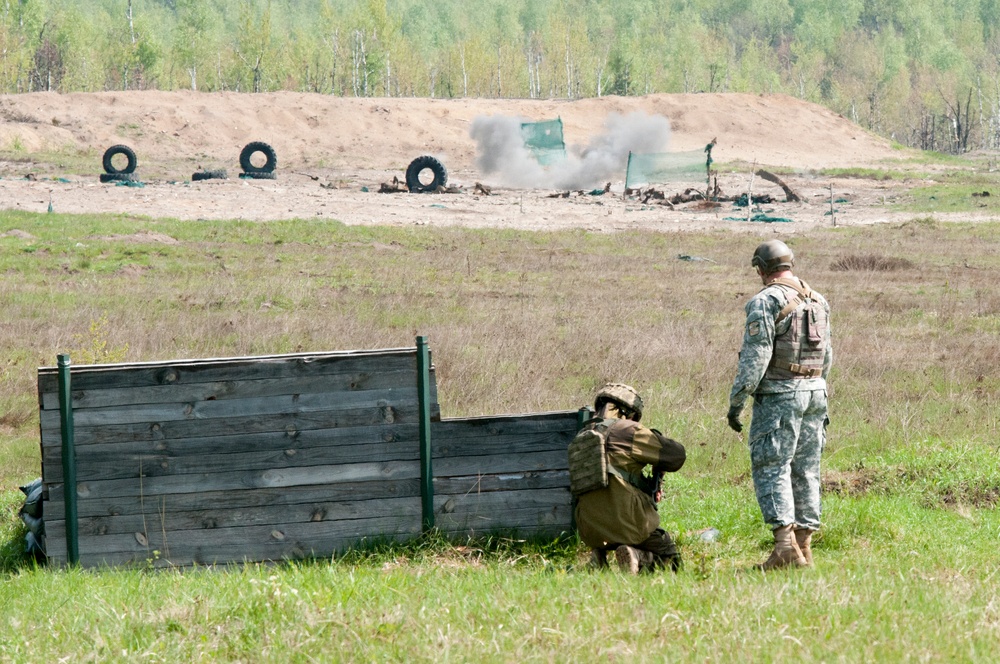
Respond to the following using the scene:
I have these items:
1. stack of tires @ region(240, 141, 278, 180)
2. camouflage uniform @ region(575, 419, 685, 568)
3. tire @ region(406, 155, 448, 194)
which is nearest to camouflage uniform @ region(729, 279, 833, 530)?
camouflage uniform @ region(575, 419, 685, 568)

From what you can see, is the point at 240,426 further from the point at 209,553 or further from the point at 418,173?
the point at 418,173

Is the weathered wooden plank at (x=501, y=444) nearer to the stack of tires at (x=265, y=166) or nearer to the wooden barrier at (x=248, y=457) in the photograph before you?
the wooden barrier at (x=248, y=457)

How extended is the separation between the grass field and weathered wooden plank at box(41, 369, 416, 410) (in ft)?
3.08

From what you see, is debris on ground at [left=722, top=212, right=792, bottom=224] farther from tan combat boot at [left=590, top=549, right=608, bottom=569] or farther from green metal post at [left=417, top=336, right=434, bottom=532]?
tan combat boot at [left=590, top=549, right=608, bottom=569]

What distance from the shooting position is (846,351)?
497 inches

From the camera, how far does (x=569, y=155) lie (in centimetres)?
5134

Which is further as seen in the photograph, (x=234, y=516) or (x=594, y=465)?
(x=234, y=516)

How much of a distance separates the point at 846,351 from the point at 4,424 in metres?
8.87

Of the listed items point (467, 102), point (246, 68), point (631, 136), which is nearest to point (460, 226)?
point (631, 136)

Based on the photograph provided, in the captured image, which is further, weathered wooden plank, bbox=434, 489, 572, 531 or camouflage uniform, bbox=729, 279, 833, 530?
weathered wooden plank, bbox=434, 489, 572, 531

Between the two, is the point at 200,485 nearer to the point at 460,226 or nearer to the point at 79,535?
the point at 79,535

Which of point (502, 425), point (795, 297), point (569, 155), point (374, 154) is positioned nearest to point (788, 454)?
point (795, 297)

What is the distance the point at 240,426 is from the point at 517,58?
3913 inches

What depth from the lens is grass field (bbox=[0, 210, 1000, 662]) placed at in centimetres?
429
